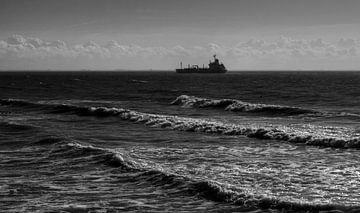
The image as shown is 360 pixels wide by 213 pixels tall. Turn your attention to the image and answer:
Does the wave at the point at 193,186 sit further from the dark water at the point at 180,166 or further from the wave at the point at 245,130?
the wave at the point at 245,130

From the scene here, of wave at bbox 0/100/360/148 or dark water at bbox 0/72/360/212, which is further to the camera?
wave at bbox 0/100/360/148

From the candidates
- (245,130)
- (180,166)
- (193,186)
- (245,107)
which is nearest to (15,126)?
(245,130)

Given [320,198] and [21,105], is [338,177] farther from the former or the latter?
[21,105]

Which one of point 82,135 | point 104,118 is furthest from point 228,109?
point 82,135

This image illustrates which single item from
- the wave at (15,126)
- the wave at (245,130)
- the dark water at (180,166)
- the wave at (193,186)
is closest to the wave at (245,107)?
the dark water at (180,166)

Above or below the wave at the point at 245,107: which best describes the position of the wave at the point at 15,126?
below

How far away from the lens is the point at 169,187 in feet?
62.2

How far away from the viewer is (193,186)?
739 inches

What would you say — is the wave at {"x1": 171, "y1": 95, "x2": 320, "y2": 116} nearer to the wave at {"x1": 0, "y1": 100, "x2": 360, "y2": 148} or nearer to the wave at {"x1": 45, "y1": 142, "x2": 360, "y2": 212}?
the wave at {"x1": 0, "y1": 100, "x2": 360, "y2": 148}

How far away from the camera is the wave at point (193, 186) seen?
16000mm

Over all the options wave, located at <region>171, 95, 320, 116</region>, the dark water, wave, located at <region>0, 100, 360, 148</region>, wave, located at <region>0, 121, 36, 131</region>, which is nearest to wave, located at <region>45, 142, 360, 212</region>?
the dark water

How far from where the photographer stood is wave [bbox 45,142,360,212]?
16000 millimetres

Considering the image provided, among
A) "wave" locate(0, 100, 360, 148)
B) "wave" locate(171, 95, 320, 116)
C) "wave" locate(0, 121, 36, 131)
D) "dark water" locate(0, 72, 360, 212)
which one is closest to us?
"dark water" locate(0, 72, 360, 212)

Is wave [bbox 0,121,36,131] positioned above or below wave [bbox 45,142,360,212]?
Result: below
